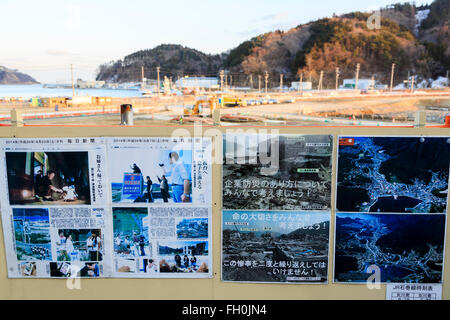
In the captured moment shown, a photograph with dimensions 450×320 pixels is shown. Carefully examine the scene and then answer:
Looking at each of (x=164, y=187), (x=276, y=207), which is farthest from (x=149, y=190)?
(x=276, y=207)

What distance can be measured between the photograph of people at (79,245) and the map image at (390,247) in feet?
6.25

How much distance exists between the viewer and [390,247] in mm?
2475

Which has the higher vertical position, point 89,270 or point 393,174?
point 393,174

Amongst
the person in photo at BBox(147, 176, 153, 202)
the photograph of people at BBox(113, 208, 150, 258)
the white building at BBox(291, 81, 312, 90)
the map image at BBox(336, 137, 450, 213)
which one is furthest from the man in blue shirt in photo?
the white building at BBox(291, 81, 312, 90)

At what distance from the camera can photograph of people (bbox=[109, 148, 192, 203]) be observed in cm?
247

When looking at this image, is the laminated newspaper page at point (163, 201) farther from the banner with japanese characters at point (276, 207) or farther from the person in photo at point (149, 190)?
the banner with japanese characters at point (276, 207)

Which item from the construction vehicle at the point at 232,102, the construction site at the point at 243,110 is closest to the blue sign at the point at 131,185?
the construction site at the point at 243,110

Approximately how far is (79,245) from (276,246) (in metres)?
1.57

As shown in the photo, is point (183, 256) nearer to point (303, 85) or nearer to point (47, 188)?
point (47, 188)

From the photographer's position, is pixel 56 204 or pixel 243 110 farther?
pixel 243 110

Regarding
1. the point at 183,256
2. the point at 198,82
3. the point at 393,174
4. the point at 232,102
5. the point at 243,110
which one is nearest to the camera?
the point at 393,174

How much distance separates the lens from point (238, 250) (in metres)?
2.53

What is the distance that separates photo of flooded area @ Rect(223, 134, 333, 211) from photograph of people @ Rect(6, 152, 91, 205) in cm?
113

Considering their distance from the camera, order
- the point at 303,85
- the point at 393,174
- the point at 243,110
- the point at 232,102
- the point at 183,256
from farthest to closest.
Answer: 1. the point at 303,85
2. the point at 232,102
3. the point at 243,110
4. the point at 183,256
5. the point at 393,174
